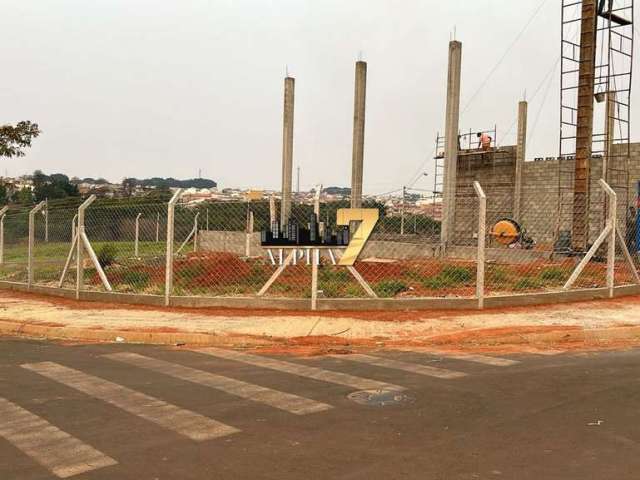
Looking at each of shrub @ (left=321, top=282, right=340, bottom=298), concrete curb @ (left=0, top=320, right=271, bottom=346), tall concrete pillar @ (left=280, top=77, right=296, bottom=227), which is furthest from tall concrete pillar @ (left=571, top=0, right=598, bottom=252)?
concrete curb @ (left=0, top=320, right=271, bottom=346)

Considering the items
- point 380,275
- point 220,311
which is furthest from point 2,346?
→ point 380,275

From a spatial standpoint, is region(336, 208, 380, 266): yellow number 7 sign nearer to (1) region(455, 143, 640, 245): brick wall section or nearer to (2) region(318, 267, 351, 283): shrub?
(2) region(318, 267, 351, 283): shrub

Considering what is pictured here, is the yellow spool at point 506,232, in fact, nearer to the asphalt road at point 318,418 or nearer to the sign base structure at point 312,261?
the sign base structure at point 312,261

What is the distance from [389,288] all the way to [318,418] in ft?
27.8

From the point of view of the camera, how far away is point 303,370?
7.45 m

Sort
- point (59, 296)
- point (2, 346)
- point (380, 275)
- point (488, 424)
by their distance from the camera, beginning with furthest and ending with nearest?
point (380, 275), point (59, 296), point (2, 346), point (488, 424)

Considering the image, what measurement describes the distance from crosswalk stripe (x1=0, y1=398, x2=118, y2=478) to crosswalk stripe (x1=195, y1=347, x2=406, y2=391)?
9.12 feet

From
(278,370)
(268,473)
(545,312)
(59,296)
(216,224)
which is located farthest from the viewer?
(216,224)

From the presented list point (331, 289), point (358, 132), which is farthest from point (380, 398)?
point (358, 132)

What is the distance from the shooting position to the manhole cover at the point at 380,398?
5934 millimetres

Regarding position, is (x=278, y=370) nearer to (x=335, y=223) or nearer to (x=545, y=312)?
(x=335, y=223)

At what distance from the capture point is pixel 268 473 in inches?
165

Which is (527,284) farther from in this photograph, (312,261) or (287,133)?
(287,133)

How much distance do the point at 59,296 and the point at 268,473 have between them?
Answer: 1101 centimetres
